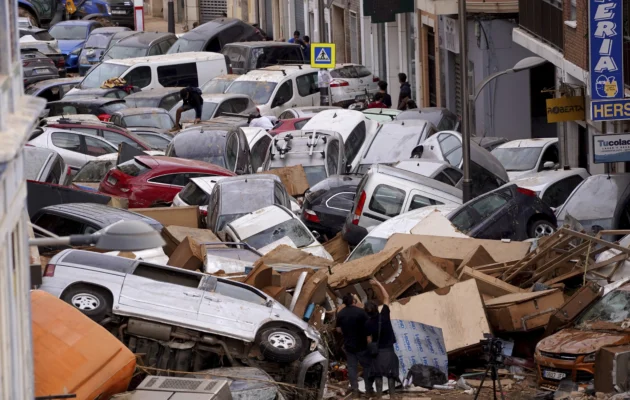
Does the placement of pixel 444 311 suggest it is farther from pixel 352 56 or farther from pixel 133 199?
pixel 352 56

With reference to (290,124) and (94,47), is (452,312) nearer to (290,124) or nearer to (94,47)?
(290,124)

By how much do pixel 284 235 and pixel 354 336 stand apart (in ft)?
16.8

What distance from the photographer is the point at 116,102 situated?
94.6 feet

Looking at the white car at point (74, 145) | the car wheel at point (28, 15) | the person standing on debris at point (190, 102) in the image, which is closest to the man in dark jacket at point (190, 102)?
the person standing on debris at point (190, 102)

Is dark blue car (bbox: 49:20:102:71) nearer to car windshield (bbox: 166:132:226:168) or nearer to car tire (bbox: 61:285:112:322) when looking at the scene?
car windshield (bbox: 166:132:226:168)

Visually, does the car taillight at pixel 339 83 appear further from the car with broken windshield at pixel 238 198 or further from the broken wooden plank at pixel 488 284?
the broken wooden plank at pixel 488 284

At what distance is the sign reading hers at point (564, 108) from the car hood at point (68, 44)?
2347 cm

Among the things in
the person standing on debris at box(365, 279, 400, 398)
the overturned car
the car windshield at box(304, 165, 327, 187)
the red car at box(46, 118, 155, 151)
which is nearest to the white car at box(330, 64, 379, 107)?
the red car at box(46, 118, 155, 151)

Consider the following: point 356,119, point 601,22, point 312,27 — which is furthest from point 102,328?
point 312,27

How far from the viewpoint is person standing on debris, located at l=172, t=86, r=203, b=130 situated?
89.0 feet

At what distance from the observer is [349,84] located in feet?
112

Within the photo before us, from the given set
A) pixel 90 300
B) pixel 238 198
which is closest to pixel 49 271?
pixel 90 300

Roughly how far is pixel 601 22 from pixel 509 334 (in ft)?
23.9

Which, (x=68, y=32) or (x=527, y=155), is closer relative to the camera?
(x=527, y=155)
